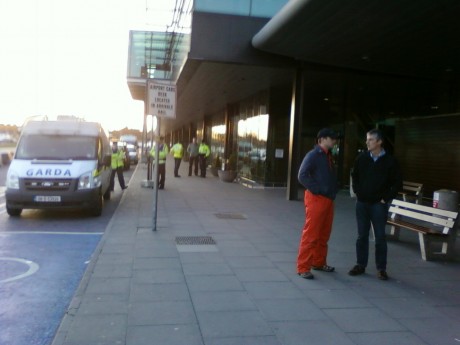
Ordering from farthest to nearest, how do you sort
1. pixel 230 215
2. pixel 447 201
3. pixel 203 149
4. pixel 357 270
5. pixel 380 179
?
pixel 203 149
pixel 230 215
pixel 447 201
pixel 357 270
pixel 380 179

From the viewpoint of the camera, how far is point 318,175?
6.00 metres

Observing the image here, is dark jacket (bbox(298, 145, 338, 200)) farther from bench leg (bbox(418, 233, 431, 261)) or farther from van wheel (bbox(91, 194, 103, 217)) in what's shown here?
van wheel (bbox(91, 194, 103, 217))

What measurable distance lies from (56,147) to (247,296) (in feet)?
26.2

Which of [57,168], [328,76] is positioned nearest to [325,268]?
[57,168]

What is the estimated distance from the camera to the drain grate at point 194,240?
26.9 ft

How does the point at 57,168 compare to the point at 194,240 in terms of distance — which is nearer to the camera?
the point at 194,240

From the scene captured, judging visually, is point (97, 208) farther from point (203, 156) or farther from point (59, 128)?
point (203, 156)

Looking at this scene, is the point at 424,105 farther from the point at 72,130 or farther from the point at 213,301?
the point at 213,301

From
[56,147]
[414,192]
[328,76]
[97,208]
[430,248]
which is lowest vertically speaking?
[97,208]

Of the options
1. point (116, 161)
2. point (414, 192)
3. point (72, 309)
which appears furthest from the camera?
point (116, 161)

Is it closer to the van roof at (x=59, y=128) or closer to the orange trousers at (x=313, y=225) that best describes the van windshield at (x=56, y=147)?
the van roof at (x=59, y=128)

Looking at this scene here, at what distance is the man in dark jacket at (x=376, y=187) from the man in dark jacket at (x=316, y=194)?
0.36 metres

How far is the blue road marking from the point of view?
4570 mm

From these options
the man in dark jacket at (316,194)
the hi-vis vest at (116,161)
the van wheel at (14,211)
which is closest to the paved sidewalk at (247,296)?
the man in dark jacket at (316,194)
